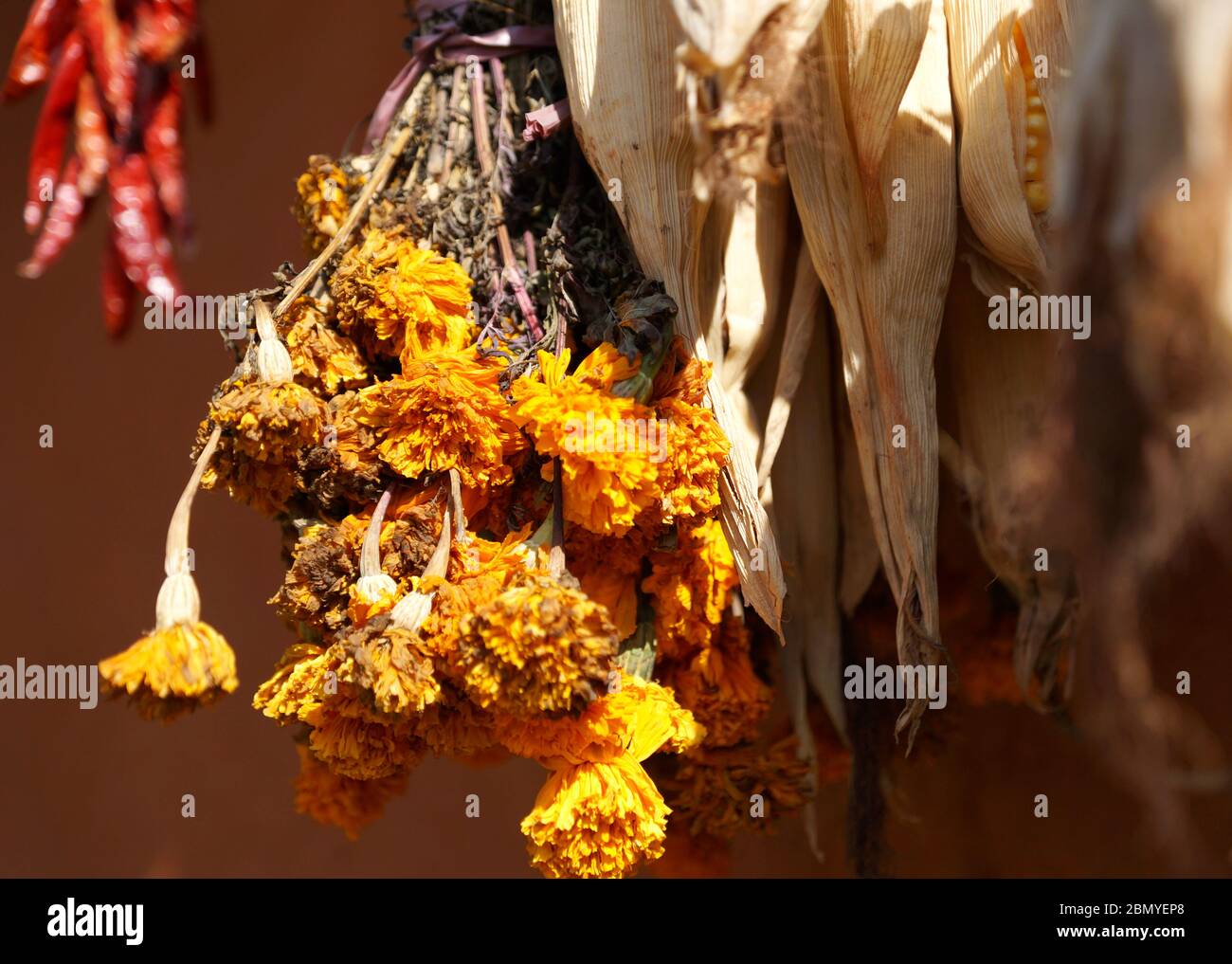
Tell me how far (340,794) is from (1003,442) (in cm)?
63

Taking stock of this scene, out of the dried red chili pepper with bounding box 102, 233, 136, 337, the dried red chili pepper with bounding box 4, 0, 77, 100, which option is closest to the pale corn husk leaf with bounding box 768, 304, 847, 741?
the dried red chili pepper with bounding box 102, 233, 136, 337

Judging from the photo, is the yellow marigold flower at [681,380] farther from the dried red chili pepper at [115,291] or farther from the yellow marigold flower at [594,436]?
the dried red chili pepper at [115,291]

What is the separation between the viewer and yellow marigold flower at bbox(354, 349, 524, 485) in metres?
0.83

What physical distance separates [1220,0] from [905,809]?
2.71 feet

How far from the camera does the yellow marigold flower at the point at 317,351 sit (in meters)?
0.89

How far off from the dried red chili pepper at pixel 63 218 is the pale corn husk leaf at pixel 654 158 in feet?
1.42

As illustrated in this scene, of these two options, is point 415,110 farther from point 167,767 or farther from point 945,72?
point 167,767

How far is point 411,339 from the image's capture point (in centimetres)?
87

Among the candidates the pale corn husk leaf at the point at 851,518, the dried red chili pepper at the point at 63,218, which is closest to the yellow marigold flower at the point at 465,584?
the pale corn husk leaf at the point at 851,518

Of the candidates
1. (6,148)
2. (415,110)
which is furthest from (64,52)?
(6,148)

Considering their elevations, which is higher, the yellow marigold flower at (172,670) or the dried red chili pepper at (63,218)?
the dried red chili pepper at (63,218)

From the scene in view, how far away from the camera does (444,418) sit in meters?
0.83

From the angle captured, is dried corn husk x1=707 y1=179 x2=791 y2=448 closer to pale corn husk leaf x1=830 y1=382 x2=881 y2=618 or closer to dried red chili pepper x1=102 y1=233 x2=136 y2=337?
pale corn husk leaf x1=830 y1=382 x2=881 y2=618

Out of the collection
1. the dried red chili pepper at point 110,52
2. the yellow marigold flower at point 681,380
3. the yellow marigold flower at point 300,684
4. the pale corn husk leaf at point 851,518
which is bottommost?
the yellow marigold flower at point 300,684
